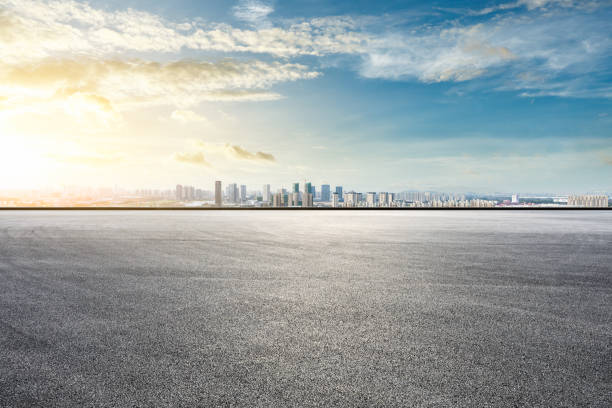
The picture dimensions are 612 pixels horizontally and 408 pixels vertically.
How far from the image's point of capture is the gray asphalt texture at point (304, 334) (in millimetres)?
3236

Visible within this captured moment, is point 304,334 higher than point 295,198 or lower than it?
lower

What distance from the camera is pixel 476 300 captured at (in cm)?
617

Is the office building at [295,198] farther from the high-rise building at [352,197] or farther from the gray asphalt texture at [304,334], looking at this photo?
the gray asphalt texture at [304,334]

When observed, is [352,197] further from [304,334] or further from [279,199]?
[304,334]

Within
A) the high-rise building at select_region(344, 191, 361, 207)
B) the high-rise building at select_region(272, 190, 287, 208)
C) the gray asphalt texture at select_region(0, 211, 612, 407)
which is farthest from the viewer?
the high-rise building at select_region(344, 191, 361, 207)

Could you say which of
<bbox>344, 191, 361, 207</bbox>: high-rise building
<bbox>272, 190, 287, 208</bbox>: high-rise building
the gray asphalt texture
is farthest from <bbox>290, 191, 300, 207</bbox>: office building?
the gray asphalt texture

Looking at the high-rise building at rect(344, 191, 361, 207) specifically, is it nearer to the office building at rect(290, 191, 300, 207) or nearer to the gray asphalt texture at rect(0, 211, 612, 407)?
the office building at rect(290, 191, 300, 207)

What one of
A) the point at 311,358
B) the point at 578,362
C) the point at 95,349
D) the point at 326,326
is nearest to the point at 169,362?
the point at 95,349

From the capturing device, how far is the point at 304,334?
456 cm

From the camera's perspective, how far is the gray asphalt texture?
324cm

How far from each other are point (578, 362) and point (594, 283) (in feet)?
15.3

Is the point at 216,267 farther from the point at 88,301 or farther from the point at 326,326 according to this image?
the point at 326,326

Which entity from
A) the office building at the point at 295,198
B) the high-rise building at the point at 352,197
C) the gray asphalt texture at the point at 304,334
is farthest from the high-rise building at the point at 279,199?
the gray asphalt texture at the point at 304,334

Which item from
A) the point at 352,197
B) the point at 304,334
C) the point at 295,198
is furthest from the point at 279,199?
the point at 304,334
